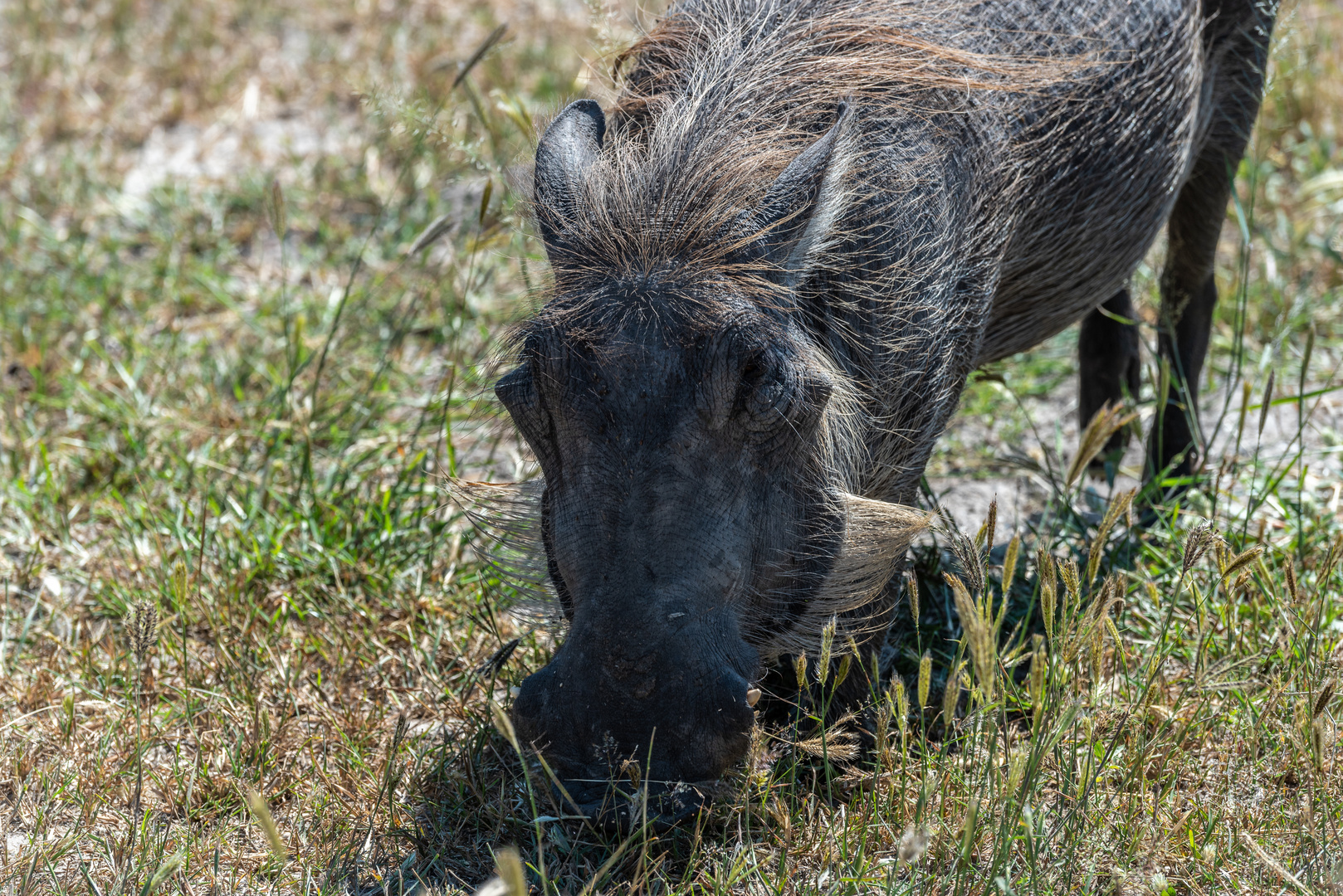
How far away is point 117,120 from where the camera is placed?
593 cm

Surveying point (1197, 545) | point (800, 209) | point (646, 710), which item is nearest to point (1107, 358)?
point (1197, 545)

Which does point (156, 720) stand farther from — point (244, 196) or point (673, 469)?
point (244, 196)

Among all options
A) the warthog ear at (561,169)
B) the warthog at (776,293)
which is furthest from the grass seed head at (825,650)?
the warthog ear at (561,169)

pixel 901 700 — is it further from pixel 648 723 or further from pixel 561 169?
pixel 561 169

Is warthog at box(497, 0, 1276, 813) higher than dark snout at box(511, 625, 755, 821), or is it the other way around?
warthog at box(497, 0, 1276, 813)

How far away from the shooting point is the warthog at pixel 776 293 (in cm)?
204

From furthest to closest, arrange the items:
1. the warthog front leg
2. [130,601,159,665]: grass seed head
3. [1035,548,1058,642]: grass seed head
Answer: the warthog front leg
[130,601,159,665]: grass seed head
[1035,548,1058,642]: grass seed head

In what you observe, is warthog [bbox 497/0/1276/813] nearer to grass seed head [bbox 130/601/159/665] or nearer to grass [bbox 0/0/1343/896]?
grass [bbox 0/0/1343/896]

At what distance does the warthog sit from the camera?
80.2 inches

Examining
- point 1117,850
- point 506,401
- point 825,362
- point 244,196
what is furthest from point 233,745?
point 244,196

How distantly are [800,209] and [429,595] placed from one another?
1573 mm

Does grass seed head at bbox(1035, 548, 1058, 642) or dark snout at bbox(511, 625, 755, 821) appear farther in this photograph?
grass seed head at bbox(1035, 548, 1058, 642)

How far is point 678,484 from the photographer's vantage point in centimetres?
206

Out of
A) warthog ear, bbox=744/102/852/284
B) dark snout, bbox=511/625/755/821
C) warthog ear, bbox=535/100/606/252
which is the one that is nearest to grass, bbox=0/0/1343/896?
dark snout, bbox=511/625/755/821
